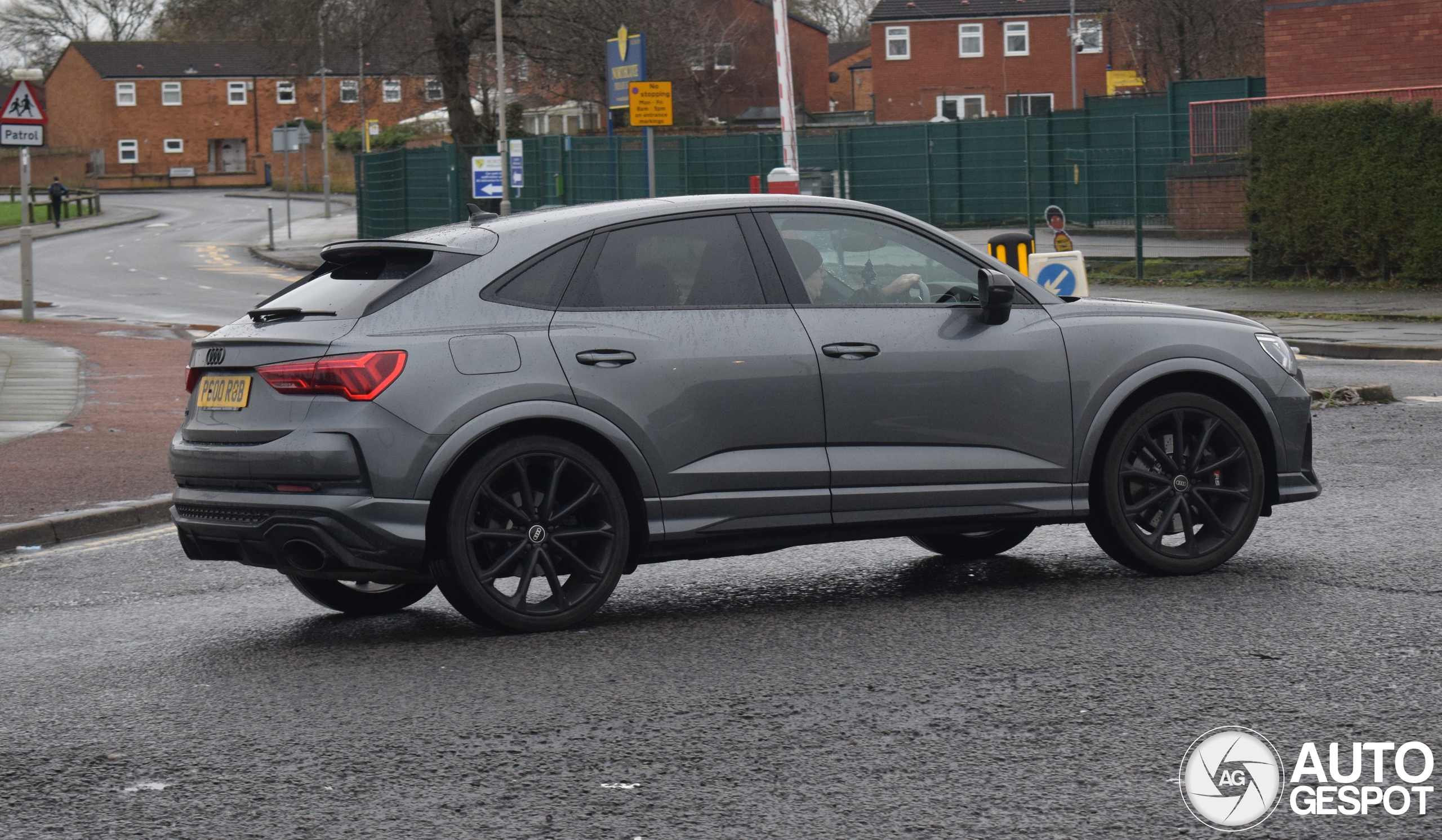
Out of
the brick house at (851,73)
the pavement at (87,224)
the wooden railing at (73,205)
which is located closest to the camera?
the pavement at (87,224)

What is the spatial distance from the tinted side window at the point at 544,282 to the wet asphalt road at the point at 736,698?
1246 millimetres

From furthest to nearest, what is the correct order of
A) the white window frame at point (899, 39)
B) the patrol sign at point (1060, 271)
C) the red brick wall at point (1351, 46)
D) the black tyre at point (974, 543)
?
1. the white window frame at point (899, 39)
2. the red brick wall at point (1351, 46)
3. the patrol sign at point (1060, 271)
4. the black tyre at point (974, 543)

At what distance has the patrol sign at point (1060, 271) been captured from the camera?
12.6 metres

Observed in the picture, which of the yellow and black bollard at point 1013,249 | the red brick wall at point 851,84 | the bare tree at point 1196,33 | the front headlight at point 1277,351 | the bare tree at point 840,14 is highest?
the bare tree at point 840,14

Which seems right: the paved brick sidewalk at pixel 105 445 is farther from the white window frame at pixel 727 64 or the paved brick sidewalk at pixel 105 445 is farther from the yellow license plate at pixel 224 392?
the white window frame at pixel 727 64

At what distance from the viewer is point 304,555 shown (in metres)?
6.01

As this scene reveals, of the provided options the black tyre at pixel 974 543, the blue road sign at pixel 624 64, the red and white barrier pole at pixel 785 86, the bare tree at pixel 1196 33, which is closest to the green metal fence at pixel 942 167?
the blue road sign at pixel 624 64

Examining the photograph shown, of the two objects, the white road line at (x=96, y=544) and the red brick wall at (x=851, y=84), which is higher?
the red brick wall at (x=851, y=84)

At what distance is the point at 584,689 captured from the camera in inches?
217

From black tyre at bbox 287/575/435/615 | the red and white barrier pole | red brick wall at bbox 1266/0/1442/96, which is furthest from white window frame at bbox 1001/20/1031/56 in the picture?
black tyre at bbox 287/575/435/615

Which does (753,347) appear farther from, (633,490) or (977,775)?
(977,775)

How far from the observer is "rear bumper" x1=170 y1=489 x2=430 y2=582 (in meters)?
5.93

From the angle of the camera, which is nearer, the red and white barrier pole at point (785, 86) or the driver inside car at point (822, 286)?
the driver inside car at point (822, 286)

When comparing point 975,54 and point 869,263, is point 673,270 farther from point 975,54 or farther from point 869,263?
point 975,54
